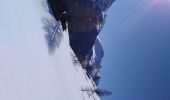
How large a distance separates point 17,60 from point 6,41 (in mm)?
708

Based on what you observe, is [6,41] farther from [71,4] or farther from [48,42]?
[71,4]

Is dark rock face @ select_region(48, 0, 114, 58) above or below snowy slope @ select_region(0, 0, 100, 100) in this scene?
above

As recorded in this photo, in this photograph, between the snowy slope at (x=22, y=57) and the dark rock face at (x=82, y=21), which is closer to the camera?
the snowy slope at (x=22, y=57)

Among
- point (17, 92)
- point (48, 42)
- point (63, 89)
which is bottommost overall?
point (17, 92)

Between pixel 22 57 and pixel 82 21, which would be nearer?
pixel 22 57

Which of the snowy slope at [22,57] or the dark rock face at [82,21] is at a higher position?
the dark rock face at [82,21]

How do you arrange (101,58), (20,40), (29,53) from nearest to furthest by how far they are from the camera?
1. (20,40)
2. (29,53)
3. (101,58)

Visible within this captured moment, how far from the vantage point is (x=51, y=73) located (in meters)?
10.8

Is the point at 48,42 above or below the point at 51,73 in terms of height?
above

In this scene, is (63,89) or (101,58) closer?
(63,89)

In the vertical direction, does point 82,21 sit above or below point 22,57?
above

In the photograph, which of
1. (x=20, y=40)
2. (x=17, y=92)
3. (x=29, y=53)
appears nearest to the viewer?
(x=17, y=92)

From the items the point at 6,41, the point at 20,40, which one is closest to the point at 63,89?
the point at 20,40

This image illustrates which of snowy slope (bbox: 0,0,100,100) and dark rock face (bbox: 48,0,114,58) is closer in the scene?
snowy slope (bbox: 0,0,100,100)
